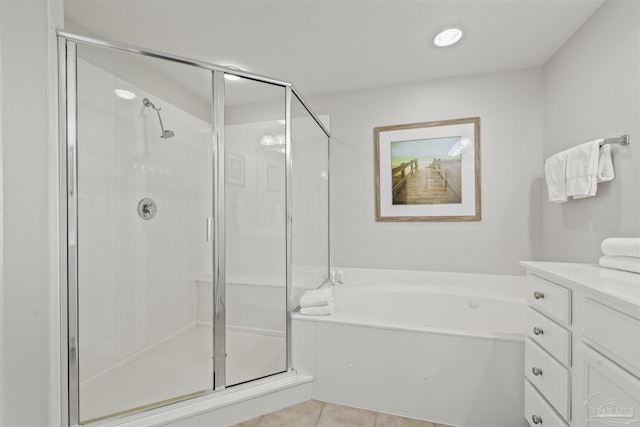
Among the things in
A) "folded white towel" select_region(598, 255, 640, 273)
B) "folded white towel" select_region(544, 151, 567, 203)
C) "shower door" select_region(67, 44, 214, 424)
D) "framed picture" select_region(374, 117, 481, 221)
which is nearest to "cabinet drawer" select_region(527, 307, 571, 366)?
"folded white towel" select_region(598, 255, 640, 273)

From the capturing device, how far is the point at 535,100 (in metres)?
2.27

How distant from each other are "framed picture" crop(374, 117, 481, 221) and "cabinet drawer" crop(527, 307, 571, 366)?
3.97 feet

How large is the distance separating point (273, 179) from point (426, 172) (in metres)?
1.42

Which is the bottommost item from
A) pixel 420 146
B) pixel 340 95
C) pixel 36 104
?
pixel 36 104

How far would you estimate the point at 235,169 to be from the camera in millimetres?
1707

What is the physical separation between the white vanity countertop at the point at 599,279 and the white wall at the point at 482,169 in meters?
1.04

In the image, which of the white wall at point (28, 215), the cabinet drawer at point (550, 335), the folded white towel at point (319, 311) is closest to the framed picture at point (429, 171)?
the folded white towel at point (319, 311)

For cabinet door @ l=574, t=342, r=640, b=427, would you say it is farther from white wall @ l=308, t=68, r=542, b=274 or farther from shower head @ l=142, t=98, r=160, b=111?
shower head @ l=142, t=98, r=160, b=111

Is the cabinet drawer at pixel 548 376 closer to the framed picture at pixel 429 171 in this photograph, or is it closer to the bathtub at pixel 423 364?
the bathtub at pixel 423 364

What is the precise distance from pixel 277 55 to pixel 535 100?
2118mm

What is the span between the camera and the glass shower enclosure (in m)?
1.36

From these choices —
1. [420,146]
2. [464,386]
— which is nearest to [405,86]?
[420,146]

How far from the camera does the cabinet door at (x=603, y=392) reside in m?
0.77

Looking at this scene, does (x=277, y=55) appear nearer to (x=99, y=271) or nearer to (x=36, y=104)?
(x=36, y=104)
